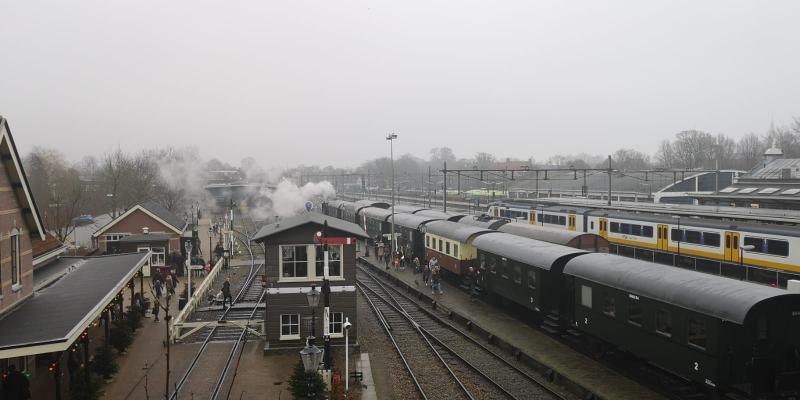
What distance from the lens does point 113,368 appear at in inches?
→ 768

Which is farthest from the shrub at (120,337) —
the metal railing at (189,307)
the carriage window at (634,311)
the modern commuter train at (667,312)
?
the carriage window at (634,311)

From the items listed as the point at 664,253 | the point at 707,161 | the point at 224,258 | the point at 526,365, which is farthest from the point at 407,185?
the point at 526,365

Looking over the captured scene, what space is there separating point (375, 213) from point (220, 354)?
106 ft

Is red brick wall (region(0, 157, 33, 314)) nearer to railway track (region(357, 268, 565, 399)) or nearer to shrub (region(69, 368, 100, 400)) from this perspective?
shrub (region(69, 368, 100, 400))

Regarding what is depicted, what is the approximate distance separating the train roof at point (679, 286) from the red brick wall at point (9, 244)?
55.5 feet

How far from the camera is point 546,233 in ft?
94.6

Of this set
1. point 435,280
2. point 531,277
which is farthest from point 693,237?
point 435,280

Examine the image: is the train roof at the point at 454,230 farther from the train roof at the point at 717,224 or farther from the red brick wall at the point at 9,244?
the red brick wall at the point at 9,244

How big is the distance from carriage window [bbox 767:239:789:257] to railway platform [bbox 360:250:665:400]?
12.2m

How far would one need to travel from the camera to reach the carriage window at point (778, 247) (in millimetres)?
26328

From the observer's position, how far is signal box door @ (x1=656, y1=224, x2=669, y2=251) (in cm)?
3434

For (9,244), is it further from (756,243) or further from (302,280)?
(756,243)

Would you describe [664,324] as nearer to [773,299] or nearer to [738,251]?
[773,299]

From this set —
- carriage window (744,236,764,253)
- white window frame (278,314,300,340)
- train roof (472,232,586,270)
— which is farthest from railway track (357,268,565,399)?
carriage window (744,236,764,253)
